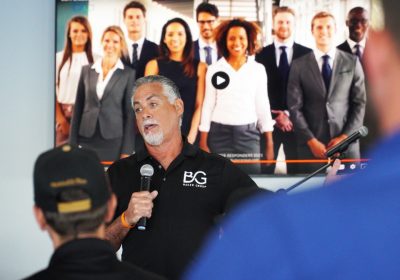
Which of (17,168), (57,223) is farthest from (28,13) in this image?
(57,223)

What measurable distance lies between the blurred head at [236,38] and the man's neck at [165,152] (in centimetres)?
143

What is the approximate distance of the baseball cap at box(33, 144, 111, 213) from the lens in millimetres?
1216

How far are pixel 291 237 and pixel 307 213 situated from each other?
26mm

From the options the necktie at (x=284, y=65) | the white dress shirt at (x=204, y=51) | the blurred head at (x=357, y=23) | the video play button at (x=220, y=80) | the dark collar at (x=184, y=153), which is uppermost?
the blurred head at (x=357, y=23)

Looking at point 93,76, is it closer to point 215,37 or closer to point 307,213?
point 215,37

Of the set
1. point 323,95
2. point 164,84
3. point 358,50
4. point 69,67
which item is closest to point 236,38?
point 323,95

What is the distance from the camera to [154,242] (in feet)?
8.04

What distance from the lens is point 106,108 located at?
4.01 metres

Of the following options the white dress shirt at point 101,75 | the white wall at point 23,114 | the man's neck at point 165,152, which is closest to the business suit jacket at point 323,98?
the white dress shirt at point 101,75

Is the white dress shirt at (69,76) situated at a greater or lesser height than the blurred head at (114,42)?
lesser

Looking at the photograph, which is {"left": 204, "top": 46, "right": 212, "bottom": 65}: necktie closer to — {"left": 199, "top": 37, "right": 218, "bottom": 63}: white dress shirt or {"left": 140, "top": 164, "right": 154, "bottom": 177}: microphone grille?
{"left": 199, "top": 37, "right": 218, "bottom": 63}: white dress shirt

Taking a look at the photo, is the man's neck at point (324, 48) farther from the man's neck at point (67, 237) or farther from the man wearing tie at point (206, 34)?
the man's neck at point (67, 237)

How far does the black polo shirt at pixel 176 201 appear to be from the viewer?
96.4 inches

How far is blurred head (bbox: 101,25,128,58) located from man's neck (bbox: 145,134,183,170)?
149cm
